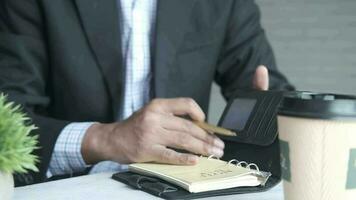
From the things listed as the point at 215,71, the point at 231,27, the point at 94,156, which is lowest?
the point at 94,156

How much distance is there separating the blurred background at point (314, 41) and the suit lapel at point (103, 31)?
42.4 inches

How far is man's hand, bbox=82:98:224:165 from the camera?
0.90m

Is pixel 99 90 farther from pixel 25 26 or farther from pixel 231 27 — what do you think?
pixel 231 27

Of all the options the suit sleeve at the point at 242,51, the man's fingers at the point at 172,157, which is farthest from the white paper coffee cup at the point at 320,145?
the suit sleeve at the point at 242,51

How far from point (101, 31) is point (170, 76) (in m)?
0.18

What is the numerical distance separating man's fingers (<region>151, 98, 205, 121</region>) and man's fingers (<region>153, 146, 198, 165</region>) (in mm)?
67

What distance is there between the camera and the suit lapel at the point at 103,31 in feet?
3.81

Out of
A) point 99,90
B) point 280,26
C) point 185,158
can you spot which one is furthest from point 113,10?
point 280,26

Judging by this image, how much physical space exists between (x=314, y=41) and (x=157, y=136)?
1536 millimetres

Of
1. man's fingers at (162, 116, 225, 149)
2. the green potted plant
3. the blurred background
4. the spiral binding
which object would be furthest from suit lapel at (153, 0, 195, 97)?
the blurred background

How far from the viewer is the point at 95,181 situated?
2.77 ft

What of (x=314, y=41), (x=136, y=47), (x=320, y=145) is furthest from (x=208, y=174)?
(x=314, y=41)

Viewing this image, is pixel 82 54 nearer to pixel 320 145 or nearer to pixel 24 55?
pixel 24 55

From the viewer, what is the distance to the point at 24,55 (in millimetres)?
1156
